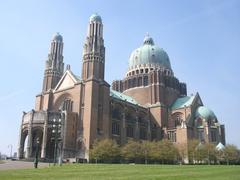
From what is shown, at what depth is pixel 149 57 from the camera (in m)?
102

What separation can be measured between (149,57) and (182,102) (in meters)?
18.0

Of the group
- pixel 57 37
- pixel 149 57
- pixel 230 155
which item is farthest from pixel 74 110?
pixel 149 57

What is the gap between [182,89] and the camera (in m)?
105

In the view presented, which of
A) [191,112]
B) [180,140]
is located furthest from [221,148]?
[191,112]

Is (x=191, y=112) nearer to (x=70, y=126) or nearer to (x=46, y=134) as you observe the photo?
(x=70, y=126)

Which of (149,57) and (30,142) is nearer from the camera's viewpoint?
(30,142)

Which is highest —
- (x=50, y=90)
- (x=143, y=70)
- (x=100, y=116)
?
(x=143, y=70)

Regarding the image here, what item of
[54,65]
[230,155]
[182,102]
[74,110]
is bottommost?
[230,155]

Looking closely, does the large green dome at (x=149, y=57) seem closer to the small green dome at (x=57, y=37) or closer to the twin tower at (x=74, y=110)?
the twin tower at (x=74, y=110)

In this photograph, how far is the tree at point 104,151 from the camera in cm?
6188

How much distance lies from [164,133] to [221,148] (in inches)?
696

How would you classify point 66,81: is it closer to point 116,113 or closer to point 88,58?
point 88,58

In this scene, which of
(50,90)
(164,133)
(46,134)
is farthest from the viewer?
(164,133)

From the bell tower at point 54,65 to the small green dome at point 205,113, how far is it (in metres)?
40.6
